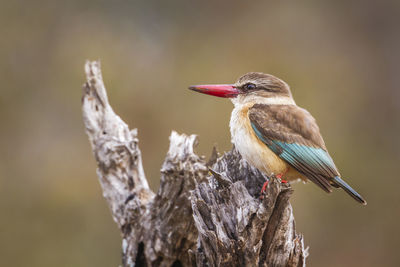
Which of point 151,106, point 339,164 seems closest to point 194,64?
point 151,106

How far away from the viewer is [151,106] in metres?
9.13

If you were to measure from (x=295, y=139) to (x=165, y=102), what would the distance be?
4.86m

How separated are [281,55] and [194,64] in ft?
4.74

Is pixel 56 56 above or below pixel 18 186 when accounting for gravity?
above

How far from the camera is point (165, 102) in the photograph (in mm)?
9242

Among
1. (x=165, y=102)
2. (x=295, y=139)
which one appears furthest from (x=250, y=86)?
(x=165, y=102)

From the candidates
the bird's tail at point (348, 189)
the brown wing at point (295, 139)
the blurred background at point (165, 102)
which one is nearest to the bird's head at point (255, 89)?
the brown wing at point (295, 139)

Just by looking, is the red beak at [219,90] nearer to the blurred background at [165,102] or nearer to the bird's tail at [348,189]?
the bird's tail at [348,189]

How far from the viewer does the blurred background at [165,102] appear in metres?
8.47

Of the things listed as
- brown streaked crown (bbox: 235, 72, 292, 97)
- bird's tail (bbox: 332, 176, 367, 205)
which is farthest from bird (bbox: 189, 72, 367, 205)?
brown streaked crown (bbox: 235, 72, 292, 97)

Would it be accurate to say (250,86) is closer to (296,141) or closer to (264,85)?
(264,85)

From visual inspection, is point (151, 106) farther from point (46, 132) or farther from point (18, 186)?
point (18, 186)

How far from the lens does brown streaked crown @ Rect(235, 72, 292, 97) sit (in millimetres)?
5023

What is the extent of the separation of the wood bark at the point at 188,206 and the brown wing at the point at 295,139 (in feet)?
0.88
